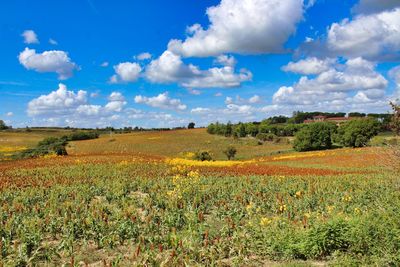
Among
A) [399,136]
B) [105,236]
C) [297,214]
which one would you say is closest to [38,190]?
[105,236]

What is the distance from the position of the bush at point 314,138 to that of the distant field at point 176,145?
3.57 m

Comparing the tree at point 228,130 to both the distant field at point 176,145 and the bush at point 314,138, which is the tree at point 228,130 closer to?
the distant field at point 176,145

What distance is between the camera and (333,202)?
14.6m

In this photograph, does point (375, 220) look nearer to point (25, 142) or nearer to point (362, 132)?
point (362, 132)

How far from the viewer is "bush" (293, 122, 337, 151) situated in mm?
75750

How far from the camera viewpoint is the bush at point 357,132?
237 ft

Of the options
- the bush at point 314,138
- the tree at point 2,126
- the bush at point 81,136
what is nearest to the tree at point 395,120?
the bush at point 314,138

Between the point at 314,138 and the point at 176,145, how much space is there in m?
29.1

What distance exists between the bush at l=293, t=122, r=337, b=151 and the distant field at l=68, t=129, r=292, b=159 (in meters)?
3.57

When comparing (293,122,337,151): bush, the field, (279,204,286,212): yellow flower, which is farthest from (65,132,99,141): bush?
(279,204,286,212): yellow flower

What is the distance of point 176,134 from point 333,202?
281 ft

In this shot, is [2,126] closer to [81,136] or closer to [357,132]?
[81,136]

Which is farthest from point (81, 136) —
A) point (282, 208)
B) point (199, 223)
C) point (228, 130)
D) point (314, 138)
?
point (199, 223)

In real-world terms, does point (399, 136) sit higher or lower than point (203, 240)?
higher
